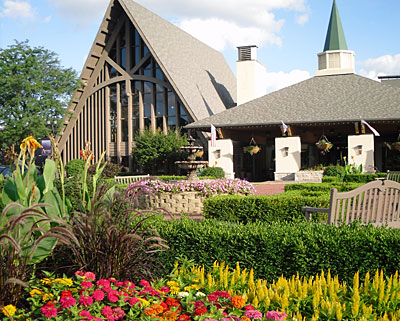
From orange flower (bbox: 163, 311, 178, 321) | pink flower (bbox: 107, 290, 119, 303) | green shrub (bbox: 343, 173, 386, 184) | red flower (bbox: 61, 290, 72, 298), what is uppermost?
green shrub (bbox: 343, 173, 386, 184)

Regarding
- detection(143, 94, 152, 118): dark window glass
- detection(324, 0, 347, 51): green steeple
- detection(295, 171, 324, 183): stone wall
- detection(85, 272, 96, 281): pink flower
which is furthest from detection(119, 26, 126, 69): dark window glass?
detection(85, 272, 96, 281): pink flower

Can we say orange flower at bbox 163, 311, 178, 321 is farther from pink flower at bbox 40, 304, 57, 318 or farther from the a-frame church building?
the a-frame church building

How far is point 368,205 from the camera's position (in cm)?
668

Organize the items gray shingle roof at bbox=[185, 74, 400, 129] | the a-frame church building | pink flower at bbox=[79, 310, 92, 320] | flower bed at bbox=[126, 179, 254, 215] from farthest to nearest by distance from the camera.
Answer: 1. the a-frame church building
2. gray shingle roof at bbox=[185, 74, 400, 129]
3. flower bed at bbox=[126, 179, 254, 215]
4. pink flower at bbox=[79, 310, 92, 320]

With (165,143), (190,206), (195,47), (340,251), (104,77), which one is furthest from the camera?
(195,47)

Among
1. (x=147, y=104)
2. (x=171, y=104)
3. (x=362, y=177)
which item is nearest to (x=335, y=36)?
(x=171, y=104)

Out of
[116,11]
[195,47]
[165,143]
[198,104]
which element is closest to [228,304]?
[165,143]

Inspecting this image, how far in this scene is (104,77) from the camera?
33.2m

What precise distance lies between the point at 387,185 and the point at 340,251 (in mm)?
2429

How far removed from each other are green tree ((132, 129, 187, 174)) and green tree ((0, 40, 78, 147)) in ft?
27.0

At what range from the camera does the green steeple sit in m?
33.8

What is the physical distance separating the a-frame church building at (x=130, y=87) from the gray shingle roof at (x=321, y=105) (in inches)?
122

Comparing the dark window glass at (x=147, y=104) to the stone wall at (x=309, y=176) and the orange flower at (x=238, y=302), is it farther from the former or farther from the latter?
the orange flower at (x=238, y=302)

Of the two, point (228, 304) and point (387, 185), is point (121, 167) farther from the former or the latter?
point (228, 304)
